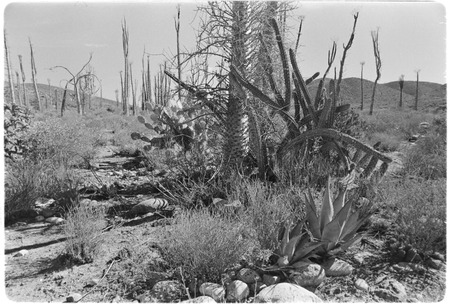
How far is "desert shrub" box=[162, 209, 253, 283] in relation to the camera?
3.30 m

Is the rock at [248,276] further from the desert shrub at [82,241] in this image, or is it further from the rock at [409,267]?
the desert shrub at [82,241]

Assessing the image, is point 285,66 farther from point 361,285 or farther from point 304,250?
point 361,285

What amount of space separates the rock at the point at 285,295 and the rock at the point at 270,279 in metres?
0.21

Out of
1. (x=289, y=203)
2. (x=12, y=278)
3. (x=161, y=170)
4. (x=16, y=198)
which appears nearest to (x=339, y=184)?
(x=289, y=203)

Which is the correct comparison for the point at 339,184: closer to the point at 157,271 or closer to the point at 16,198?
the point at 157,271

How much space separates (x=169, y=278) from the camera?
338cm

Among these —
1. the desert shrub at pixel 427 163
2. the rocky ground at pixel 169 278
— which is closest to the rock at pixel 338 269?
the rocky ground at pixel 169 278

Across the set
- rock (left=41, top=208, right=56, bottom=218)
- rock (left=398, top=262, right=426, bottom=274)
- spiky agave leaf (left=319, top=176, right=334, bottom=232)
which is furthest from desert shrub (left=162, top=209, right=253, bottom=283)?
rock (left=41, top=208, right=56, bottom=218)

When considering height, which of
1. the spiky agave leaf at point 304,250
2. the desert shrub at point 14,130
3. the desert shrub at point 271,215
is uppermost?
the desert shrub at point 14,130

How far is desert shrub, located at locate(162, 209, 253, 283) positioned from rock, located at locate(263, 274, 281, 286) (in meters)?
0.31

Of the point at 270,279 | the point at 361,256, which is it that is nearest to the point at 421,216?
the point at 361,256

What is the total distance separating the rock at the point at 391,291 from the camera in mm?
3164

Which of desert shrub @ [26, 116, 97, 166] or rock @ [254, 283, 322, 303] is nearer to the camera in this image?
rock @ [254, 283, 322, 303]

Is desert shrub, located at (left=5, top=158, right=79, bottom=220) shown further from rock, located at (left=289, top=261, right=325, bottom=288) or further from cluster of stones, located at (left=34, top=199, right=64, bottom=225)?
rock, located at (left=289, top=261, right=325, bottom=288)
